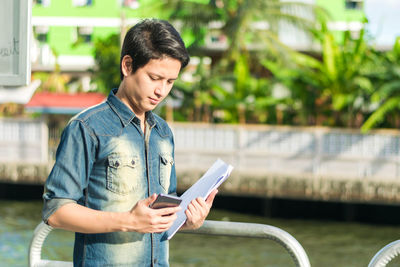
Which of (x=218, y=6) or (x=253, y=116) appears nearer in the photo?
(x=253, y=116)

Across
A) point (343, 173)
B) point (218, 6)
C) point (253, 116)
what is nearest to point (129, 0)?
point (218, 6)

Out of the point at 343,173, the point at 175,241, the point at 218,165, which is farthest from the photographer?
the point at 343,173

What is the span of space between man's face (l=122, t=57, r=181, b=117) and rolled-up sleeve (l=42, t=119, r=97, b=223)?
18 centimetres

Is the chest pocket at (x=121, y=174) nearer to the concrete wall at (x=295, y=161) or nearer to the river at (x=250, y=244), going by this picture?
the river at (x=250, y=244)

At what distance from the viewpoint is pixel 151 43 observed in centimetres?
201

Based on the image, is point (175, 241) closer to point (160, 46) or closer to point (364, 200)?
point (364, 200)

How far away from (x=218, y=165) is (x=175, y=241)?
13217mm

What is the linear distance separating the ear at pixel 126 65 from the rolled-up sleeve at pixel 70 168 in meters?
0.20

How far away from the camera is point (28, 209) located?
19438 millimetres

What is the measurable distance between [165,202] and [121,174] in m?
0.18

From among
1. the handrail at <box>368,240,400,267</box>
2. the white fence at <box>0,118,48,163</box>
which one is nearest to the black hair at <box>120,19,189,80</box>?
the handrail at <box>368,240,400,267</box>

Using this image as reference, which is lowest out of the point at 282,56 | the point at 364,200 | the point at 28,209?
the point at 28,209

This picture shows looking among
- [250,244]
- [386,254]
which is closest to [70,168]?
[386,254]

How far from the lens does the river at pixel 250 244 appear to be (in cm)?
1362
